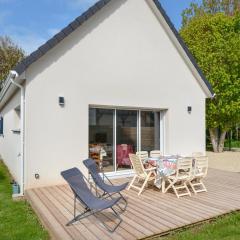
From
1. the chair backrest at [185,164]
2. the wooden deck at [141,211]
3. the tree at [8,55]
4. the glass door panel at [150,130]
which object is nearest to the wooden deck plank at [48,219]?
the wooden deck at [141,211]

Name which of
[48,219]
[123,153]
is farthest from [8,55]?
[48,219]

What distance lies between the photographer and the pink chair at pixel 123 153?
439 inches

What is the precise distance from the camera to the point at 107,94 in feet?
34.9

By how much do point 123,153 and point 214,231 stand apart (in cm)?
581

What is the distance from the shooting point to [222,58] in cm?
2050

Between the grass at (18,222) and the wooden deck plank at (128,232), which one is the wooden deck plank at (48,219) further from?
the wooden deck plank at (128,232)

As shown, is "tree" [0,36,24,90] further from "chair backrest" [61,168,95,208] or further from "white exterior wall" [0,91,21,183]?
"chair backrest" [61,168,95,208]

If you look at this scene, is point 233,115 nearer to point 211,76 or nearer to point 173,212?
point 211,76

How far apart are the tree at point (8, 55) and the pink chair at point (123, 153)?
24.9 m

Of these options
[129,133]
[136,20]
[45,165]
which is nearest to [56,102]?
[45,165]

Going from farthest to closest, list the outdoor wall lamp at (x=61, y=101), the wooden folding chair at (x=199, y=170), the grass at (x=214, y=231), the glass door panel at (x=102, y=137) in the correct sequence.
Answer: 1. the glass door panel at (x=102, y=137)
2. the outdoor wall lamp at (x=61, y=101)
3. the wooden folding chair at (x=199, y=170)
4. the grass at (x=214, y=231)

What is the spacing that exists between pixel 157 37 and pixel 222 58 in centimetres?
1016

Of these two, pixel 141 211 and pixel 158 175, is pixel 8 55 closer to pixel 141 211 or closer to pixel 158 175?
pixel 158 175

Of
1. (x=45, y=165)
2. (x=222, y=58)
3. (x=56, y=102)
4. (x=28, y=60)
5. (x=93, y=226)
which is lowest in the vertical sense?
(x=93, y=226)
